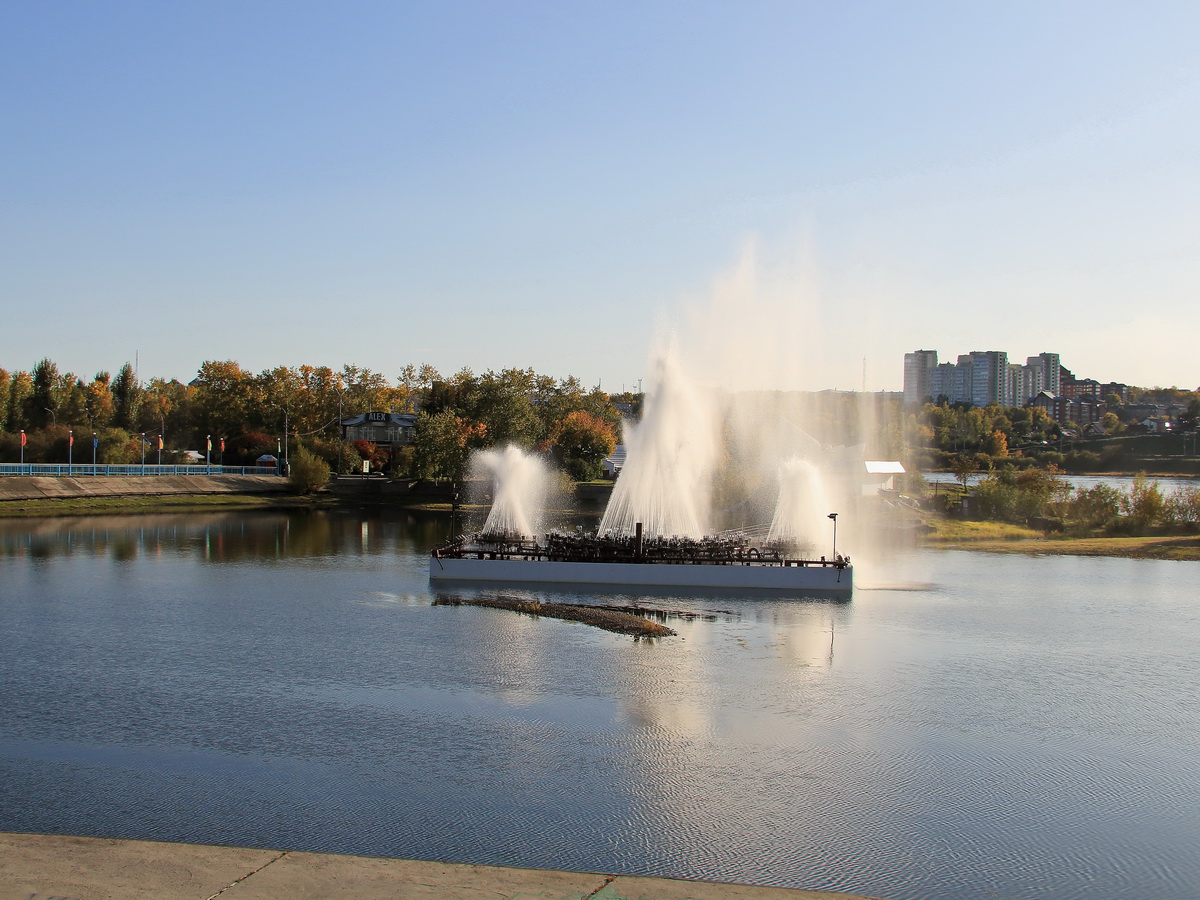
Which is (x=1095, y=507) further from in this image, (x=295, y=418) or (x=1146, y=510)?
(x=295, y=418)

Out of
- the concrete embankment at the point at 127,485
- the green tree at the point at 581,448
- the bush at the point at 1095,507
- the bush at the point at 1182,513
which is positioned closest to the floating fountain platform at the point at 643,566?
the bush at the point at 1095,507

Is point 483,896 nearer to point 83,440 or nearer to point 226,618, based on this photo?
point 226,618

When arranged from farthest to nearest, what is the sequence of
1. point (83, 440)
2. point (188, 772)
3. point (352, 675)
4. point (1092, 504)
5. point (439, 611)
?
point (83, 440) < point (1092, 504) < point (439, 611) < point (352, 675) < point (188, 772)

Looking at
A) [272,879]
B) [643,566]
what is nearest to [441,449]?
[643,566]

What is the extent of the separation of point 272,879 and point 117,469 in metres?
107

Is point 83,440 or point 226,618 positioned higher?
point 83,440

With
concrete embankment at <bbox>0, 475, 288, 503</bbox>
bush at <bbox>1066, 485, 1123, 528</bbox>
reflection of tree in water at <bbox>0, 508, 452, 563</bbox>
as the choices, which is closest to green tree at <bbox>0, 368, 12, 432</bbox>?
concrete embankment at <bbox>0, 475, 288, 503</bbox>

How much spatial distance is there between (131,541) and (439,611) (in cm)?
3834

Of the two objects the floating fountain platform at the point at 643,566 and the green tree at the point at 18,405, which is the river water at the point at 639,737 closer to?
the floating fountain platform at the point at 643,566

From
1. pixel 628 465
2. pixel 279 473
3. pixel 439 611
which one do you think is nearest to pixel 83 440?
pixel 279 473

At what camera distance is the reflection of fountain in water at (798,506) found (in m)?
63.9

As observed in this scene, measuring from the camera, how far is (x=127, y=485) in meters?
102

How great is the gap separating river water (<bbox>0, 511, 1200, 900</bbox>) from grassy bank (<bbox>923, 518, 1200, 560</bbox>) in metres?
26.3

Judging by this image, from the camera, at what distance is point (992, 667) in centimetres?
3114
